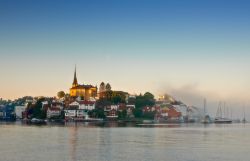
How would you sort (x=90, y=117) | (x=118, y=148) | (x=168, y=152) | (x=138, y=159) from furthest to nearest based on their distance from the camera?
1. (x=90, y=117)
2. (x=118, y=148)
3. (x=168, y=152)
4. (x=138, y=159)

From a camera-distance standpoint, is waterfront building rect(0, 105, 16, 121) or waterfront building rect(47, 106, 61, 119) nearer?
waterfront building rect(47, 106, 61, 119)

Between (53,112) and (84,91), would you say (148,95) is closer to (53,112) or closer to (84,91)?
(84,91)

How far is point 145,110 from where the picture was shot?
157125 mm

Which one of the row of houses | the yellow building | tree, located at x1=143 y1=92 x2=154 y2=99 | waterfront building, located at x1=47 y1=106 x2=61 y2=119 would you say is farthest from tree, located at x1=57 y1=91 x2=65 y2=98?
tree, located at x1=143 y1=92 x2=154 y2=99

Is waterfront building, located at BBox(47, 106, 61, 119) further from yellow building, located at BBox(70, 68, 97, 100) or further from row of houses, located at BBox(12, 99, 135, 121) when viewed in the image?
yellow building, located at BBox(70, 68, 97, 100)

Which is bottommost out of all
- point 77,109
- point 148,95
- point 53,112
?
point 53,112

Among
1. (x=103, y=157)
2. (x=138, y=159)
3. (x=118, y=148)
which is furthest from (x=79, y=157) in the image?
(x=118, y=148)

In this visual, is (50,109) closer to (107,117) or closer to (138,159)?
(107,117)

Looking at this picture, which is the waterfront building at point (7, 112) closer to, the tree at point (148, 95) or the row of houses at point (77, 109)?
the row of houses at point (77, 109)

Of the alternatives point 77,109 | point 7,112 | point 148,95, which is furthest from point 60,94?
point 148,95

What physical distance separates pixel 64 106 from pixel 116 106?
707 inches

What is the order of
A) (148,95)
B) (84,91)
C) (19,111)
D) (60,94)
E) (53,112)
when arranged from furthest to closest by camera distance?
(60,94), (19,111), (84,91), (148,95), (53,112)

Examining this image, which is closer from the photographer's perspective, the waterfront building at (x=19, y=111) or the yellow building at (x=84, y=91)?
the yellow building at (x=84, y=91)

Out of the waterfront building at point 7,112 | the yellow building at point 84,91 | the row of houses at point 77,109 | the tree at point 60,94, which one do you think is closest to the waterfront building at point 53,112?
the row of houses at point 77,109
